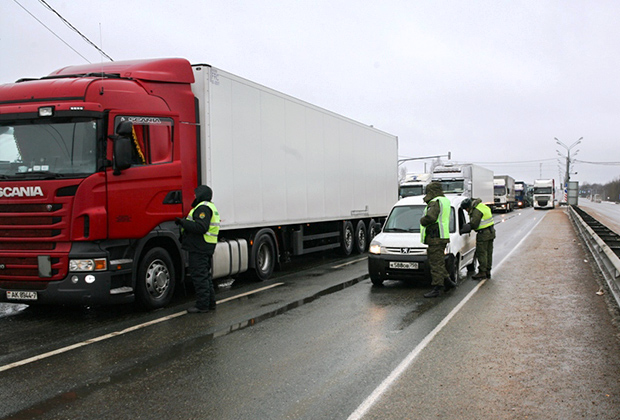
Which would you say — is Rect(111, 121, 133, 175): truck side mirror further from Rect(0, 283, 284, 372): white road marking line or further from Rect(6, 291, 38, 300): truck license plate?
Rect(0, 283, 284, 372): white road marking line

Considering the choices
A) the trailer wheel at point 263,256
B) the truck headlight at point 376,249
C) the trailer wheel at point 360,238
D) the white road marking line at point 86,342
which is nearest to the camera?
the white road marking line at point 86,342

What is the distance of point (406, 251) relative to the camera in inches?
366

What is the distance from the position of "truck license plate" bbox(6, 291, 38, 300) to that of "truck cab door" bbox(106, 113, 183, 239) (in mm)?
1217

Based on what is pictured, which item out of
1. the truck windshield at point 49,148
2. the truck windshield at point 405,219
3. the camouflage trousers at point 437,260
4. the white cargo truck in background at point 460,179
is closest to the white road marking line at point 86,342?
the truck windshield at point 49,148

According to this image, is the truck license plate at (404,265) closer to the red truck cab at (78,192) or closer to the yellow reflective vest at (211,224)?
the yellow reflective vest at (211,224)

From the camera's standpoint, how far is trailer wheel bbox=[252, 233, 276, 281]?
1037cm

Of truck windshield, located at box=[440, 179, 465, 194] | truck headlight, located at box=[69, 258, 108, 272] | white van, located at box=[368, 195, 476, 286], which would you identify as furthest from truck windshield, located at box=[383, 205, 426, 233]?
truck windshield, located at box=[440, 179, 465, 194]

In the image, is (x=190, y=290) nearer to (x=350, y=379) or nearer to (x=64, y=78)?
(x=64, y=78)

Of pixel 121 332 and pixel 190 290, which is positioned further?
pixel 190 290

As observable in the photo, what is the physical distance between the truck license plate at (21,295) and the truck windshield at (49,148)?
1.54 m

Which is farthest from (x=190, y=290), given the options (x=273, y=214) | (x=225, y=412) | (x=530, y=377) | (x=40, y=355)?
(x=530, y=377)

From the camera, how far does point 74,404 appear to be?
424 centimetres

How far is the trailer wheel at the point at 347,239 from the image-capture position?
48.9ft

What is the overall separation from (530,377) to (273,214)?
22.6 ft
